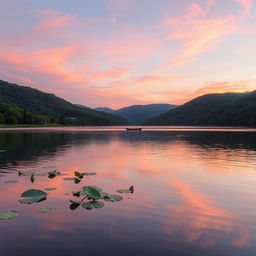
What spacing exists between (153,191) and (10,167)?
23.1 m

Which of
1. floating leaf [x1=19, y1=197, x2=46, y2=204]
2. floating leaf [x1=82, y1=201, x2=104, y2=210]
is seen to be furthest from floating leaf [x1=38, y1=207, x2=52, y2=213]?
floating leaf [x1=82, y1=201, x2=104, y2=210]

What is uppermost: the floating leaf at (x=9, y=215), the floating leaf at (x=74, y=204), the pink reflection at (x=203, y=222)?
the floating leaf at (x=9, y=215)

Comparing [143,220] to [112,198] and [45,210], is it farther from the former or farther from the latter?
[45,210]

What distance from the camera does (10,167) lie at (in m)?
38.6

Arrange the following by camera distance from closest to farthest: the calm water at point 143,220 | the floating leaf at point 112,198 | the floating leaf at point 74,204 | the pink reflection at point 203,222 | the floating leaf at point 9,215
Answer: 1. the calm water at point 143,220
2. the pink reflection at point 203,222
3. the floating leaf at point 9,215
4. the floating leaf at point 74,204
5. the floating leaf at point 112,198

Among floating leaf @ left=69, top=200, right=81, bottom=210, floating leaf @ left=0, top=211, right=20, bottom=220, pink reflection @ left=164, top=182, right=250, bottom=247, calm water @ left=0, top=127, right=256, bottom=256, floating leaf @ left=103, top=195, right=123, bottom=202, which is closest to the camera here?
calm water @ left=0, top=127, right=256, bottom=256

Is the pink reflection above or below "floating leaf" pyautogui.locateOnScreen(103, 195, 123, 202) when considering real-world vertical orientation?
below

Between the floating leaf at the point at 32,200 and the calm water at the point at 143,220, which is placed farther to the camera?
the floating leaf at the point at 32,200

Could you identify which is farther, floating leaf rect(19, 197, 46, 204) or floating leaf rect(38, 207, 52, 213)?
floating leaf rect(19, 197, 46, 204)

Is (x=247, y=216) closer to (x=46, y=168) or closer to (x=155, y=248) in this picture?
(x=155, y=248)

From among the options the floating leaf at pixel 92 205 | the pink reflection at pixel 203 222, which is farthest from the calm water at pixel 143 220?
the floating leaf at pixel 92 205

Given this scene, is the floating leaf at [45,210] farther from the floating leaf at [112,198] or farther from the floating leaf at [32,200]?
the floating leaf at [112,198]

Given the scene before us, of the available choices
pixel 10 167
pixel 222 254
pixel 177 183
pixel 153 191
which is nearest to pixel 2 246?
pixel 222 254

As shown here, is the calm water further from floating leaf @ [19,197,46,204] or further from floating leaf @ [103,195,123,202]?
floating leaf @ [103,195,123,202]
